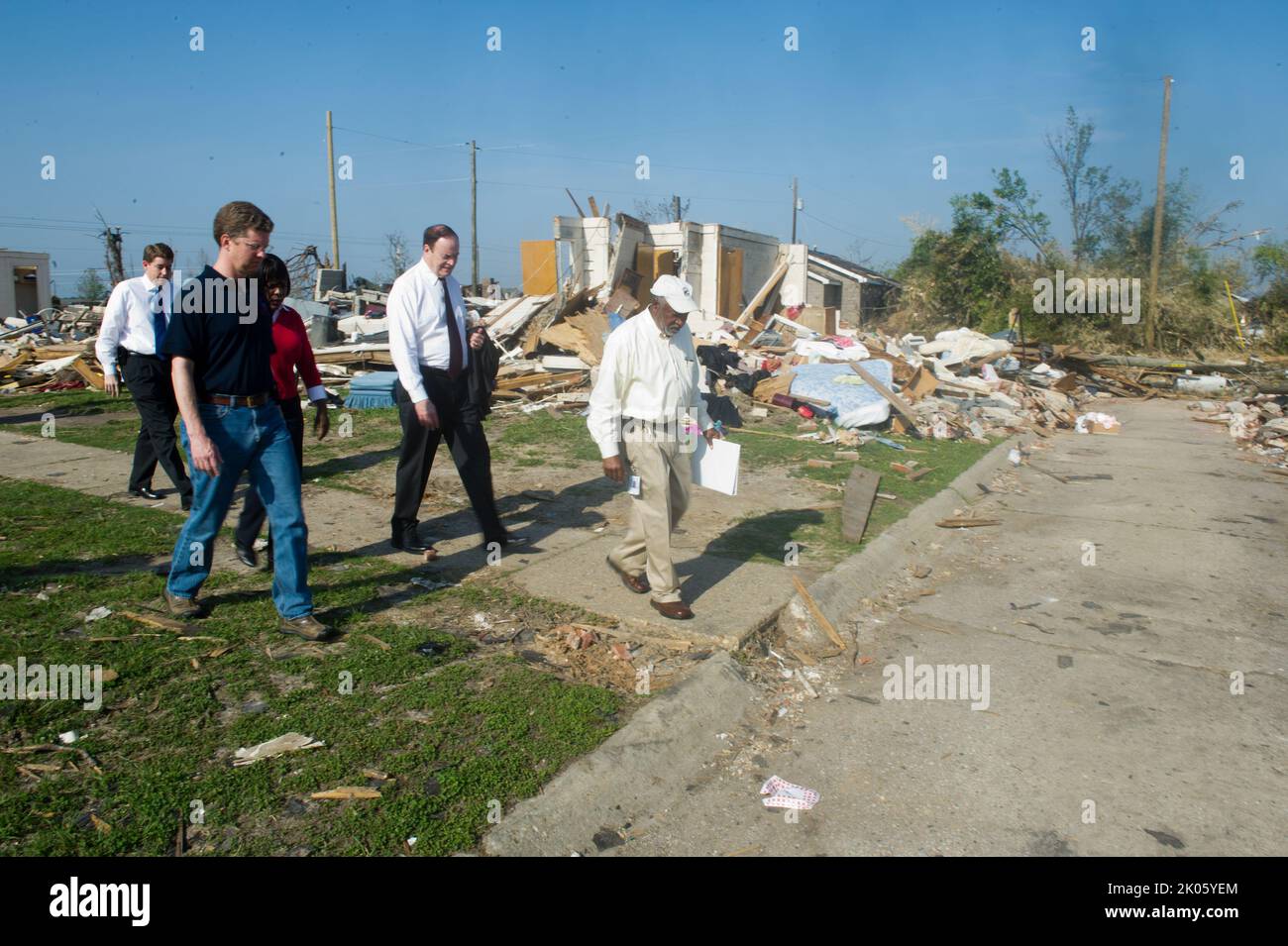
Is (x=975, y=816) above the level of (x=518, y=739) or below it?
below

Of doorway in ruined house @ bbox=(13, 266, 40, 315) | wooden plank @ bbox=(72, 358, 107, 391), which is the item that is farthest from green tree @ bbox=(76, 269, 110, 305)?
wooden plank @ bbox=(72, 358, 107, 391)

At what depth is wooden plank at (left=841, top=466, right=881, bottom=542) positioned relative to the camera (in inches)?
274

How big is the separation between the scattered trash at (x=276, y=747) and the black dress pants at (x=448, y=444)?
2.53m

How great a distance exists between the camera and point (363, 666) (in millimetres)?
4117


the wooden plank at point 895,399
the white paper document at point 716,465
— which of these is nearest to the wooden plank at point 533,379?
the wooden plank at point 895,399

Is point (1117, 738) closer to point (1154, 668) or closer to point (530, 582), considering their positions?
point (1154, 668)

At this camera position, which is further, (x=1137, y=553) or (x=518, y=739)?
(x=1137, y=553)

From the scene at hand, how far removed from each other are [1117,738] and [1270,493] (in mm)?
7836

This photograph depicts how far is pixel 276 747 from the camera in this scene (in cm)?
338

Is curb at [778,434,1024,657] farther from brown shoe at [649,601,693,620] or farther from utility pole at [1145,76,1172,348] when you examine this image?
utility pole at [1145,76,1172,348]

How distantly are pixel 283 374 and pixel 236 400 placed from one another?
1.53 m

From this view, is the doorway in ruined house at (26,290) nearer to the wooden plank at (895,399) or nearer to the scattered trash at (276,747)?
the wooden plank at (895,399)
